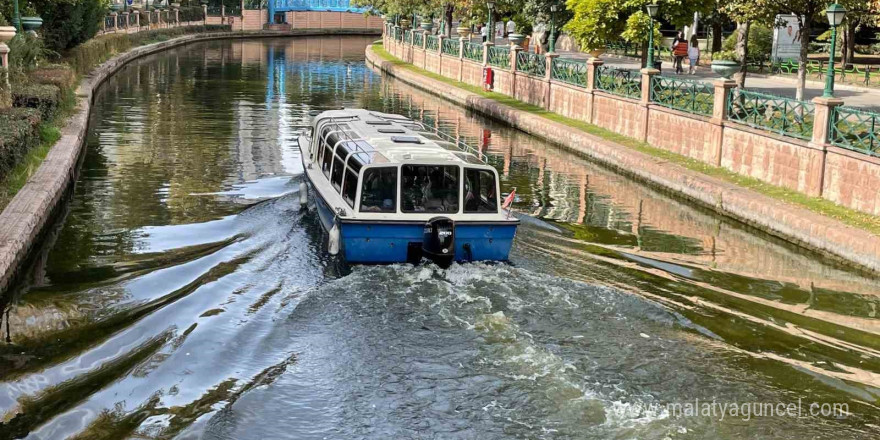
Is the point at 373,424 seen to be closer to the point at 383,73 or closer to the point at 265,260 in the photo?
the point at 265,260

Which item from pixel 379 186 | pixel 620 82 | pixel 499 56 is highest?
pixel 499 56

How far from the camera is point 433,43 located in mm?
53000

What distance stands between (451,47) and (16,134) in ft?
105

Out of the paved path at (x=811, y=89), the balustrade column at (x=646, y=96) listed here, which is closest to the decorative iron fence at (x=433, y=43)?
the paved path at (x=811, y=89)

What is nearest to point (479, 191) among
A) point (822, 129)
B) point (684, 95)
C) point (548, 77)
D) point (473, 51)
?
point (822, 129)

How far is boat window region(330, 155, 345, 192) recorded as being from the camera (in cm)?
1740

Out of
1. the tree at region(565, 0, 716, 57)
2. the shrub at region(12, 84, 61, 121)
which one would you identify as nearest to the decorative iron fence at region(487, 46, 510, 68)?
the tree at region(565, 0, 716, 57)

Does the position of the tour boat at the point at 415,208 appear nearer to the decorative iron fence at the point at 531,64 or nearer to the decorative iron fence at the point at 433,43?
the decorative iron fence at the point at 531,64

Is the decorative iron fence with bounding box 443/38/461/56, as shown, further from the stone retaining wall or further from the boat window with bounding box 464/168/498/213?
the boat window with bounding box 464/168/498/213

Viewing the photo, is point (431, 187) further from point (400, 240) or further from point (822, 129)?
point (822, 129)

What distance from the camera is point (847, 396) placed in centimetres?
1142

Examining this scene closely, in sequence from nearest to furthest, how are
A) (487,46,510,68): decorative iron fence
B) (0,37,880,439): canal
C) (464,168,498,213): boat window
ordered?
(0,37,880,439): canal → (464,168,498,213): boat window → (487,46,510,68): decorative iron fence

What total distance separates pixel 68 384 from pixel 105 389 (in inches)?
18.7

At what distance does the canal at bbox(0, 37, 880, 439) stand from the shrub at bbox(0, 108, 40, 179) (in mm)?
1371
